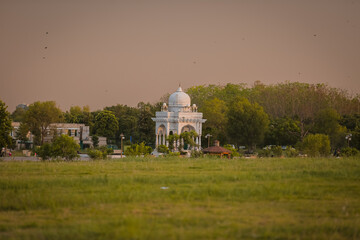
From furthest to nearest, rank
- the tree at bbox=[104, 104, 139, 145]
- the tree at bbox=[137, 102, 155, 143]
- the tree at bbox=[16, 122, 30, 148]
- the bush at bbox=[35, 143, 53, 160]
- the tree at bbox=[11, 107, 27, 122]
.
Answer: the tree at bbox=[11, 107, 27, 122]
the tree at bbox=[104, 104, 139, 145]
the tree at bbox=[137, 102, 155, 143]
the tree at bbox=[16, 122, 30, 148]
the bush at bbox=[35, 143, 53, 160]

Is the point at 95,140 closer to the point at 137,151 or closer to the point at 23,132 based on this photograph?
the point at 23,132

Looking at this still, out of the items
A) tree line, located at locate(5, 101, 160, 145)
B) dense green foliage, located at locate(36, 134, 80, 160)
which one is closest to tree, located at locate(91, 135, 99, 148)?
tree line, located at locate(5, 101, 160, 145)

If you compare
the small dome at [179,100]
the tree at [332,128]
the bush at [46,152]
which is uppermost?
the small dome at [179,100]

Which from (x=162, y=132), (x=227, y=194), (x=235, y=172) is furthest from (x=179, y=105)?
(x=227, y=194)

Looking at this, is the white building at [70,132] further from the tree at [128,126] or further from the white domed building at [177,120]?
the white domed building at [177,120]

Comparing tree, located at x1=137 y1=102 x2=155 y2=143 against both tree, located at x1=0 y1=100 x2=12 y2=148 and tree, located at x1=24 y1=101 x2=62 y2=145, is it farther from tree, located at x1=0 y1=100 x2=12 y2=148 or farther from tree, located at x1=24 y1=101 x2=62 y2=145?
tree, located at x1=0 y1=100 x2=12 y2=148

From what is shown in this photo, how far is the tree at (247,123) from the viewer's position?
5694cm

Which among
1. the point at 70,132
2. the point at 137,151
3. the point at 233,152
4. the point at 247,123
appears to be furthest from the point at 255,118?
the point at 70,132

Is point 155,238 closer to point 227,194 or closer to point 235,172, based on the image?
point 227,194

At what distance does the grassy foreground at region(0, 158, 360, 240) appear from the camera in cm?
1145

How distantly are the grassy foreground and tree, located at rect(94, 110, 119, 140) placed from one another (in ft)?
184

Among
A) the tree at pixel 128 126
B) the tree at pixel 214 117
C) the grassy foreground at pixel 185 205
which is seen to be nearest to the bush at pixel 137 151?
the tree at pixel 214 117

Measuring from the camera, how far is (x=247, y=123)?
57219 millimetres

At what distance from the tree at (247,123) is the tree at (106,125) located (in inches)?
920
